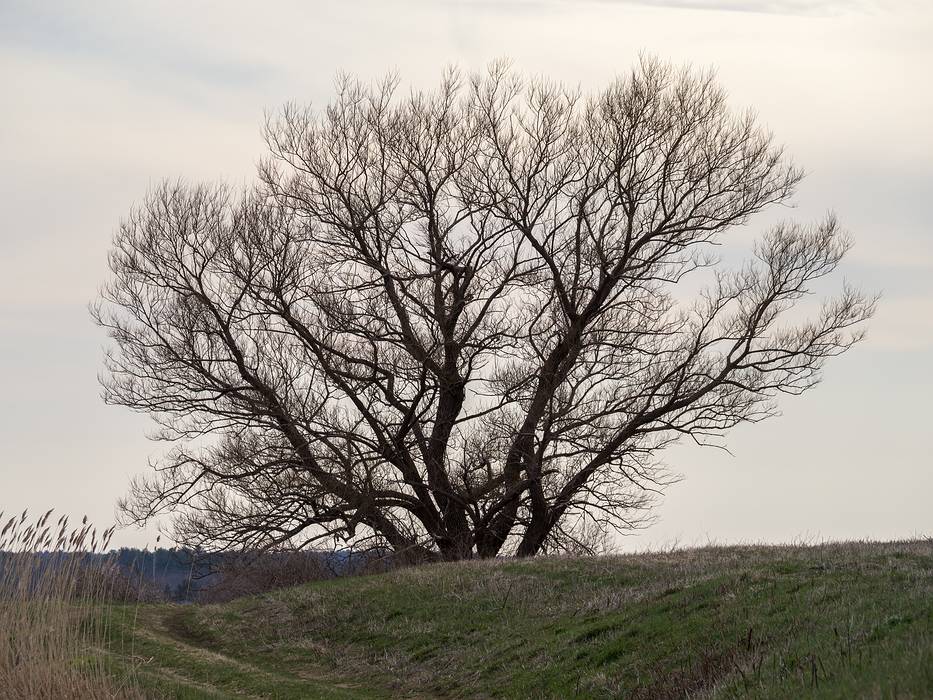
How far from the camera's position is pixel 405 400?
26.7 metres

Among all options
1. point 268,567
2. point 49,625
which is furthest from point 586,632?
point 268,567

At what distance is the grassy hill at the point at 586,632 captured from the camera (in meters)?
8.90

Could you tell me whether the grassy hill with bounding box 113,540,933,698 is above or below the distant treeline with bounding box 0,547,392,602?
below

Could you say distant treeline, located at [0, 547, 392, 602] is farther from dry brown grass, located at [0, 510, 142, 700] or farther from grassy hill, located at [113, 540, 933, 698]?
dry brown grass, located at [0, 510, 142, 700]

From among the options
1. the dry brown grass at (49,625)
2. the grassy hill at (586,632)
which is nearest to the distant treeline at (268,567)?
the grassy hill at (586,632)

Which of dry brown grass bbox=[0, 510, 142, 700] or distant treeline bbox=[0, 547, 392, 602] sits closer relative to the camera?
dry brown grass bbox=[0, 510, 142, 700]

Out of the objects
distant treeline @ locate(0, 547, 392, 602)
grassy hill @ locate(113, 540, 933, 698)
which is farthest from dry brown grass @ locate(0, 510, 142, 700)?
distant treeline @ locate(0, 547, 392, 602)

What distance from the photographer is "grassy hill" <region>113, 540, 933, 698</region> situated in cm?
890

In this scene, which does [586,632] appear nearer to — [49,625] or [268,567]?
[49,625]

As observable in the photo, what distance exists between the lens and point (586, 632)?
12.9 metres

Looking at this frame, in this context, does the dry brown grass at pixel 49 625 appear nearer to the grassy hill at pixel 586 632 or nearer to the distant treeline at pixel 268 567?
the grassy hill at pixel 586 632

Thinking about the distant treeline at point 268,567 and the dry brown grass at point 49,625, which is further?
the distant treeline at point 268,567

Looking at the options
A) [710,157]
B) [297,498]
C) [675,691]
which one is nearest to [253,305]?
[297,498]

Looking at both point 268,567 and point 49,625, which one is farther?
point 268,567
